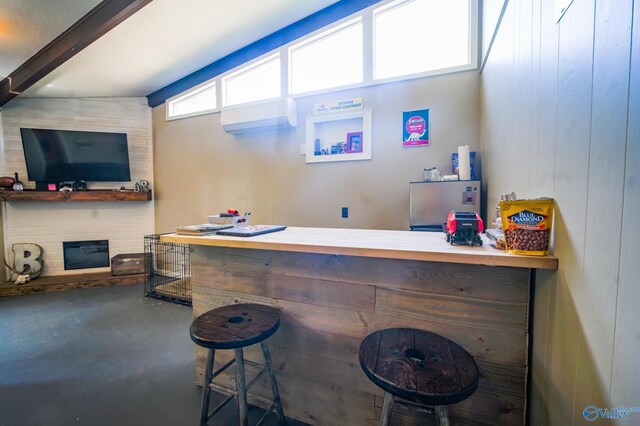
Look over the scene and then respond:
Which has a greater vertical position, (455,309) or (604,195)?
(604,195)

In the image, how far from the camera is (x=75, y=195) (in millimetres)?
3904

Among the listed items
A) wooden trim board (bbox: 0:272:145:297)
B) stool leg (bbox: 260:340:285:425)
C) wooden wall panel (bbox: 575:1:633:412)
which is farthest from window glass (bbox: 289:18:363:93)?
wooden trim board (bbox: 0:272:145:297)

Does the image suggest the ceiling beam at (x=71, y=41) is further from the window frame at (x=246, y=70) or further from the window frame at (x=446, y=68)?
the window frame at (x=446, y=68)

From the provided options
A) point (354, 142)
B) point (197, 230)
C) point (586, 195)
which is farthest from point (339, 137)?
point (586, 195)

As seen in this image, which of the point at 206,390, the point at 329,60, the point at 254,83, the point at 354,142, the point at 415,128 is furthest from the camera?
the point at 254,83

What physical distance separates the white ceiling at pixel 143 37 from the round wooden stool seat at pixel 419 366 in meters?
3.31

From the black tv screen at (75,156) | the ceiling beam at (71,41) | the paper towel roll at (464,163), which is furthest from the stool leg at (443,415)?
the black tv screen at (75,156)

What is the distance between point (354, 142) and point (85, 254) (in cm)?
454

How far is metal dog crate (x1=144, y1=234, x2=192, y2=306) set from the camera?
345cm

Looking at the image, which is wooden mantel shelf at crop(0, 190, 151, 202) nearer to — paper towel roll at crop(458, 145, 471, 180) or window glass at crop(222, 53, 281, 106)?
window glass at crop(222, 53, 281, 106)

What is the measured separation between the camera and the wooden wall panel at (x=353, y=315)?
1.03 meters

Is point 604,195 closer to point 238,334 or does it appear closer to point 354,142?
point 238,334

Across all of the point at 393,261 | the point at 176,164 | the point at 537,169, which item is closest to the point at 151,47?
the point at 176,164

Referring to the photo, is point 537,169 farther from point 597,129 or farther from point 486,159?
point 486,159
